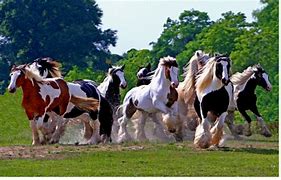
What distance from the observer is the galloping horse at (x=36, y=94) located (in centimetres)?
1977

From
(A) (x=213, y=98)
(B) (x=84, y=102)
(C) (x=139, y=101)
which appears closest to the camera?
(A) (x=213, y=98)

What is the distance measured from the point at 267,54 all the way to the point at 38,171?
2845 cm

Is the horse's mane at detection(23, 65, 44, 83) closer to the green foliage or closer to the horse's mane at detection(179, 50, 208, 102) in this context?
the horse's mane at detection(179, 50, 208, 102)

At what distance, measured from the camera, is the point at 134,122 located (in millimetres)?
22391

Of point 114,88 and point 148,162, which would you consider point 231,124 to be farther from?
point 148,162

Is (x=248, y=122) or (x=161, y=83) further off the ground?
(x=161, y=83)

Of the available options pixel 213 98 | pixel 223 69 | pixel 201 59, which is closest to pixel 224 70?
pixel 223 69

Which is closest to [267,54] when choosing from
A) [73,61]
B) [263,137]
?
[73,61]

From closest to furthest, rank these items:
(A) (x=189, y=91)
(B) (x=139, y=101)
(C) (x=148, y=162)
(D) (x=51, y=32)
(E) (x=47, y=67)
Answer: (C) (x=148, y=162) < (A) (x=189, y=91) < (B) (x=139, y=101) < (E) (x=47, y=67) < (D) (x=51, y=32)

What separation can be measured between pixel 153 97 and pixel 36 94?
257cm

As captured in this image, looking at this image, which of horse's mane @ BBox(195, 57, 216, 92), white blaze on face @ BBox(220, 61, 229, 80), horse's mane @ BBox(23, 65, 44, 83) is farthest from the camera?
horse's mane @ BBox(23, 65, 44, 83)

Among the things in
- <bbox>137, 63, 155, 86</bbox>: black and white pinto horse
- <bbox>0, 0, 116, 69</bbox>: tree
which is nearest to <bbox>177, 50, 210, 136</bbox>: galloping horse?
<bbox>137, 63, 155, 86</bbox>: black and white pinto horse

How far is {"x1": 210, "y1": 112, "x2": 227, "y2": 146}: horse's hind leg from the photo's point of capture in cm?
1866

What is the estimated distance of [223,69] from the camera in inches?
728
